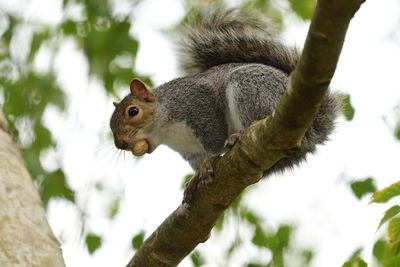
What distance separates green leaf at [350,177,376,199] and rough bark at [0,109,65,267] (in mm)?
1289

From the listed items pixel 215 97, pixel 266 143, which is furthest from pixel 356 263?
pixel 215 97

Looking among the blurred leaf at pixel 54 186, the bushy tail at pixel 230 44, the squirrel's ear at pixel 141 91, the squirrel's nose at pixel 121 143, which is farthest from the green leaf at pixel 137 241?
the bushy tail at pixel 230 44

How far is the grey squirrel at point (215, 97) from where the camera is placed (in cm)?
191

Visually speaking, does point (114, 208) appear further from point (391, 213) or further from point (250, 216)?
point (391, 213)

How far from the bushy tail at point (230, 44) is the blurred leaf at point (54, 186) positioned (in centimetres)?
77

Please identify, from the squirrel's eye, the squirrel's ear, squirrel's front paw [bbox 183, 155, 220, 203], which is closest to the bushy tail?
the squirrel's ear

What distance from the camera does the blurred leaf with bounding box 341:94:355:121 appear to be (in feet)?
6.84

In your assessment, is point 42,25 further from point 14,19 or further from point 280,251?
point 280,251

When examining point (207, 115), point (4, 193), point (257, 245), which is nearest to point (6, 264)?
point (4, 193)

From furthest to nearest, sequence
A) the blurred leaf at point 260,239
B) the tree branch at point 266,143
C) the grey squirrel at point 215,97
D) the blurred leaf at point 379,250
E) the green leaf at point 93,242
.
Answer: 1. the blurred leaf at point 260,239
2. the green leaf at point 93,242
3. the grey squirrel at point 215,97
4. the blurred leaf at point 379,250
5. the tree branch at point 266,143

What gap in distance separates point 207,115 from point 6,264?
3.27ft

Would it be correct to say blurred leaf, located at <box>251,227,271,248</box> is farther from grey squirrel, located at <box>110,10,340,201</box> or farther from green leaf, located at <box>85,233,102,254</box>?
A: green leaf, located at <box>85,233,102,254</box>

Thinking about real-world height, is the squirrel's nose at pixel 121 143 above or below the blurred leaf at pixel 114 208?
above

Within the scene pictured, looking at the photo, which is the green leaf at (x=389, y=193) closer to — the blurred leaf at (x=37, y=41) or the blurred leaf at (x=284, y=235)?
the blurred leaf at (x=284, y=235)
